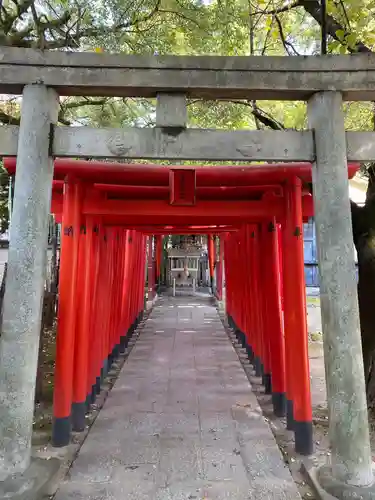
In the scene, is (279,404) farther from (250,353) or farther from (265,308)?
(250,353)

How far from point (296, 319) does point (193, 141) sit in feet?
7.25

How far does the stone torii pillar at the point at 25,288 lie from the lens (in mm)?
2984

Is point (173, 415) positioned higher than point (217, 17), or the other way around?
point (217, 17)

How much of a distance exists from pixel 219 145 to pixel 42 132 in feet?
4.69

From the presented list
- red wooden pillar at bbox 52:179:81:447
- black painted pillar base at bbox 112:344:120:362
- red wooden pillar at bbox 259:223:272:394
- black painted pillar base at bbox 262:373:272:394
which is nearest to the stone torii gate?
red wooden pillar at bbox 52:179:81:447

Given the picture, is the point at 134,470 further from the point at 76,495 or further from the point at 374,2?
the point at 374,2

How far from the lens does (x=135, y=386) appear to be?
602cm

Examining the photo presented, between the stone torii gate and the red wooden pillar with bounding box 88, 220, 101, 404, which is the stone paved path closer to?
the red wooden pillar with bounding box 88, 220, 101, 404

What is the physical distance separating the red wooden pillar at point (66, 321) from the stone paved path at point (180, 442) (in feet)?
1.19

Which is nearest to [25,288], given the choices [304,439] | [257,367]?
[304,439]

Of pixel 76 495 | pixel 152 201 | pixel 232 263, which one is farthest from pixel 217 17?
pixel 76 495

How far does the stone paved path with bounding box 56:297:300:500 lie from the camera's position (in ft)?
10.9

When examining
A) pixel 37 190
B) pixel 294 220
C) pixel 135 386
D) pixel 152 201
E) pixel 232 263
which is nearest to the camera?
pixel 37 190

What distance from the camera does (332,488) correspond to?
304 centimetres
